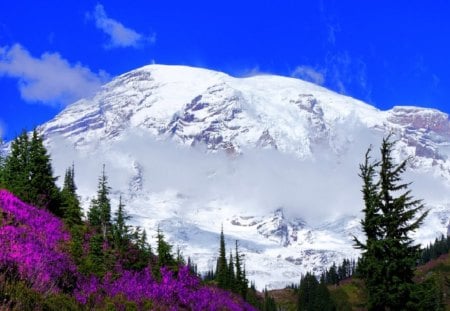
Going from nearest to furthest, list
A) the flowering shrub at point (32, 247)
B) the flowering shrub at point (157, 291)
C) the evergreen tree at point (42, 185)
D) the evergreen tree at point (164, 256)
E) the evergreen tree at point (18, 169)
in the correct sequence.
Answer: the flowering shrub at point (32, 247), the flowering shrub at point (157, 291), the evergreen tree at point (164, 256), the evergreen tree at point (18, 169), the evergreen tree at point (42, 185)

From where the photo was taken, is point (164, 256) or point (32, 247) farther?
point (164, 256)

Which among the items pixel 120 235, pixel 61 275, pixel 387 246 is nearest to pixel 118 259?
pixel 120 235

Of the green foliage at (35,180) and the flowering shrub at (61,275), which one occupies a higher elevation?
the green foliage at (35,180)

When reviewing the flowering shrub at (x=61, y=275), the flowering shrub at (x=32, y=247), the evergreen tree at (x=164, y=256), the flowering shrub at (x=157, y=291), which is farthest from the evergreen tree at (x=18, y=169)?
the flowering shrub at (x=157, y=291)

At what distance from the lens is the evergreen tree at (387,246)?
21.4 m

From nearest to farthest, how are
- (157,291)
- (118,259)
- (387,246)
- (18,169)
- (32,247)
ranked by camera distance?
(32,247), (157,291), (118,259), (387,246), (18,169)

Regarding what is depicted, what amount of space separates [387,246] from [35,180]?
616 inches

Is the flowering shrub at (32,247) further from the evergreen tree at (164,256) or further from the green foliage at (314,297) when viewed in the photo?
the green foliage at (314,297)

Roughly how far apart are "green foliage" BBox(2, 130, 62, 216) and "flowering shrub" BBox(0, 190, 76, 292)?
5878 millimetres

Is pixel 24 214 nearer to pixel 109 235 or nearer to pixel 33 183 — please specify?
pixel 109 235

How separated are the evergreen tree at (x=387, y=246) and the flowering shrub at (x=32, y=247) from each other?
1070 centimetres

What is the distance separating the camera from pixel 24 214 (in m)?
18.2

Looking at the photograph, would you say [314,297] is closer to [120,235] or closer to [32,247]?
[120,235]

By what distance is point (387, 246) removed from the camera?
21.5 meters
